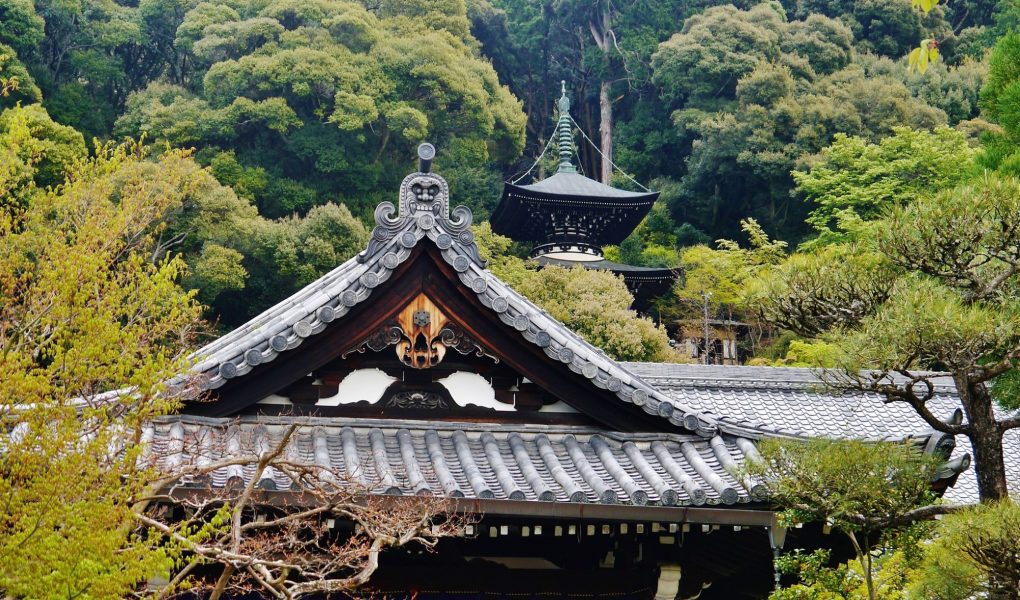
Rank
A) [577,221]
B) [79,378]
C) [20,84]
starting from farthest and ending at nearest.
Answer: [577,221]
[20,84]
[79,378]

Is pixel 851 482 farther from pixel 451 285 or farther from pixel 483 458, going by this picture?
pixel 451 285

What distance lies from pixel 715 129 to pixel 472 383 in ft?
102

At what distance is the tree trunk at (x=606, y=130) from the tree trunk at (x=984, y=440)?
3776 centimetres

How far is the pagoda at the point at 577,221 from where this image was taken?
3120cm

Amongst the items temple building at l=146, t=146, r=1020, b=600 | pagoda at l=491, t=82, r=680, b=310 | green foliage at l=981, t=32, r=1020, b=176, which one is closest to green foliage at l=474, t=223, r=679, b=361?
pagoda at l=491, t=82, r=680, b=310

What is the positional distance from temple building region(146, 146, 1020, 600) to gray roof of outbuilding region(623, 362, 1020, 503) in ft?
11.8

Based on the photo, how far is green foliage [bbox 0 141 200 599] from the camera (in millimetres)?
3984

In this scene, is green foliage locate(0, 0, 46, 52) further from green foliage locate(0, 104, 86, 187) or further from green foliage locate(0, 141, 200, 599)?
green foliage locate(0, 141, 200, 599)

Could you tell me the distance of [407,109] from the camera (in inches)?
1339

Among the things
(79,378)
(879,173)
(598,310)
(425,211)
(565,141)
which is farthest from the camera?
(565,141)

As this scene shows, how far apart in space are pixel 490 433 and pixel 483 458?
321mm

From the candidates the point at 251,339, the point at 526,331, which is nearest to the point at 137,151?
the point at 251,339

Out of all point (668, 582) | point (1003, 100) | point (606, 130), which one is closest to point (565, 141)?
point (606, 130)

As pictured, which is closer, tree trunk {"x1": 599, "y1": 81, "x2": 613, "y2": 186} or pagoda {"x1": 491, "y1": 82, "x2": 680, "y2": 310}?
pagoda {"x1": 491, "y1": 82, "x2": 680, "y2": 310}
